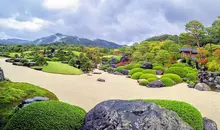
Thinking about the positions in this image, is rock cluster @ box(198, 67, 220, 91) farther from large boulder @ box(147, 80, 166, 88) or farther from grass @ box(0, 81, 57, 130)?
grass @ box(0, 81, 57, 130)

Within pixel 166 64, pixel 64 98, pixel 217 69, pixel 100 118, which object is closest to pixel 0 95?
pixel 64 98

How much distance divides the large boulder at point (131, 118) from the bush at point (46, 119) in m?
0.36

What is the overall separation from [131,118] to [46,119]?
187 centimetres

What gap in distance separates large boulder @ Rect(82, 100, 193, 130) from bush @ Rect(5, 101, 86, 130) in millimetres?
365

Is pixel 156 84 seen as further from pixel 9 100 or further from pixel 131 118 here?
pixel 131 118

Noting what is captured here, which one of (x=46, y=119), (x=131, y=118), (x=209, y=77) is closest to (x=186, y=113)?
(x=131, y=118)

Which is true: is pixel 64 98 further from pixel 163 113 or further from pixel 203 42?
pixel 203 42

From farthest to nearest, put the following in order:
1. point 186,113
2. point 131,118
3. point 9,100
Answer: point 9,100
point 186,113
point 131,118

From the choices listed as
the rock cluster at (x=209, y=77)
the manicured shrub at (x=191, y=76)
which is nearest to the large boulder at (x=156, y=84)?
the rock cluster at (x=209, y=77)

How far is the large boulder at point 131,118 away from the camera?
387 cm

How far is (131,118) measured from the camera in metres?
3.97

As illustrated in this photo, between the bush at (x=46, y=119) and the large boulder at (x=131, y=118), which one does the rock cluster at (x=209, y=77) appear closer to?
the large boulder at (x=131, y=118)

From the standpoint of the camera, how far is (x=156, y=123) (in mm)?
3914

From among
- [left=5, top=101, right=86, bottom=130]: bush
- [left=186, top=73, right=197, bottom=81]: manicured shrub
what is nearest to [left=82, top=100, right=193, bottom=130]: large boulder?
[left=5, top=101, right=86, bottom=130]: bush
